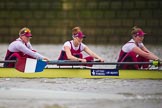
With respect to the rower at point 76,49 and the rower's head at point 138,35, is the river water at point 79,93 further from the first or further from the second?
the rower's head at point 138,35

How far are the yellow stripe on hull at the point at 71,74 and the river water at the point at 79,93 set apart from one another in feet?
0.46

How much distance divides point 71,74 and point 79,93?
1780mm

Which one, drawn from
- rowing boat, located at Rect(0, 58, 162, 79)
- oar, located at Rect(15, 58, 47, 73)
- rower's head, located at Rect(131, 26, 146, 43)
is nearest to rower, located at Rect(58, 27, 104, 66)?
rowing boat, located at Rect(0, 58, 162, 79)

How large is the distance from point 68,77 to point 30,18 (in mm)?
12607

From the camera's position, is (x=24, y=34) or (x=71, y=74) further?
(x=24, y=34)

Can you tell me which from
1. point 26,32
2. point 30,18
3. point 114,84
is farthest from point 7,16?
point 114,84

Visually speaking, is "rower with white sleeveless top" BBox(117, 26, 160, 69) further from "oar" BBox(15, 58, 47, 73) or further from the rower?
"oar" BBox(15, 58, 47, 73)

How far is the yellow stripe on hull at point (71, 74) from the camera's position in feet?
29.8

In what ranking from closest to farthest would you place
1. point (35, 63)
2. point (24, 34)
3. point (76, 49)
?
point (35, 63)
point (24, 34)
point (76, 49)

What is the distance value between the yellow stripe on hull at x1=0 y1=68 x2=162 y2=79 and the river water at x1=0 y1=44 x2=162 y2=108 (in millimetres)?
141

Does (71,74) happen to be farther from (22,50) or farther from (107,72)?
(22,50)

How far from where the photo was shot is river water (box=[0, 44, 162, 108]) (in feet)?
21.3

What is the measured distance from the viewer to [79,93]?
292 inches

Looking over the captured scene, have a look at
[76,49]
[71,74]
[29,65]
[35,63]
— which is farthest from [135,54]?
[29,65]
